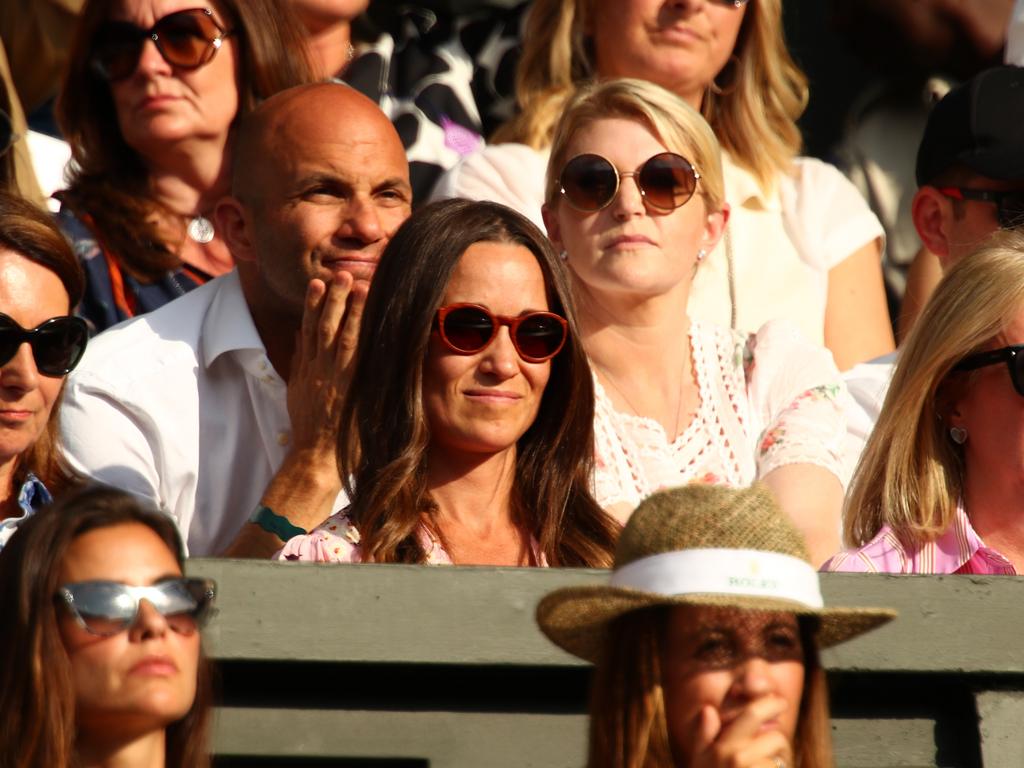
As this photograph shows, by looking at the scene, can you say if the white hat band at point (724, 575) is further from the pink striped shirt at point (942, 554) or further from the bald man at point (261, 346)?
the bald man at point (261, 346)

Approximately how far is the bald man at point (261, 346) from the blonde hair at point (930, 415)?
107 cm

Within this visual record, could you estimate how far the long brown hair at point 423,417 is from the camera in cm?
407

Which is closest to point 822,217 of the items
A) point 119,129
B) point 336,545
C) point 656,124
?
point 656,124

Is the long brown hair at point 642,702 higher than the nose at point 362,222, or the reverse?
the nose at point 362,222

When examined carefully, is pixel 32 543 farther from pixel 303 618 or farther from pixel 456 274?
pixel 456 274

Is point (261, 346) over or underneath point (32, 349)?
over

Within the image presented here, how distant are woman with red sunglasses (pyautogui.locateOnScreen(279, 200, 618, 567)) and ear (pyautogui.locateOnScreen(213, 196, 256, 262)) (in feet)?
3.07

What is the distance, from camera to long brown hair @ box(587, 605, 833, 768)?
118 inches

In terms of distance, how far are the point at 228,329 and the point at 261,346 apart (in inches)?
3.2

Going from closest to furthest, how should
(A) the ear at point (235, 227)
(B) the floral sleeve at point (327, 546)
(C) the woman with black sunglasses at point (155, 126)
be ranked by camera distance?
1. (B) the floral sleeve at point (327, 546)
2. (A) the ear at point (235, 227)
3. (C) the woman with black sunglasses at point (155, 126)

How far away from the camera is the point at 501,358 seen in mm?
4078

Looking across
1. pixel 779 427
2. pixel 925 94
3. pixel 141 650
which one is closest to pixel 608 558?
pixel 779 427

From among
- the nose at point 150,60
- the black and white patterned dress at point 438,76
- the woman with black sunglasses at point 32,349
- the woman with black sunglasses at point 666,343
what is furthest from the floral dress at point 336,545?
the black and white patterned dress at point 438,76

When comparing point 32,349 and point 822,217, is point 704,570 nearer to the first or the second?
point 32,349
